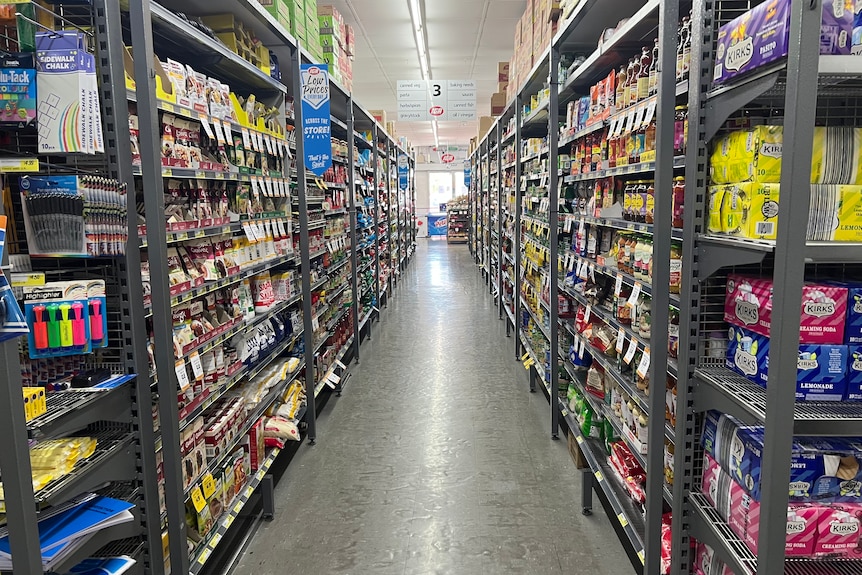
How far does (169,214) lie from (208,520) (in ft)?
4.32

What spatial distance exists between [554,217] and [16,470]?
3332 millimetres

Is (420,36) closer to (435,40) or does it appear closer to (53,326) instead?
(435,40)

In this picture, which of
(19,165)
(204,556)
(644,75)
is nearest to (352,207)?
(644,75)

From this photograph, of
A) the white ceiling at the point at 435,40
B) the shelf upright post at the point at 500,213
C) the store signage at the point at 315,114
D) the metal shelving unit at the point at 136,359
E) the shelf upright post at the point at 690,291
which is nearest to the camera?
the metal shelving unit at the point at 136,359

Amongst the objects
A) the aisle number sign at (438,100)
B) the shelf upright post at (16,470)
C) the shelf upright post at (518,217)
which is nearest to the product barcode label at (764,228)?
the shelf upright post at (16,470)

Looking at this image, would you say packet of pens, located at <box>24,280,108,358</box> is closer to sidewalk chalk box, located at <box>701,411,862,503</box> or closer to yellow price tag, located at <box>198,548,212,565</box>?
yellow price tag, located at <box>198,548,212,565</box>

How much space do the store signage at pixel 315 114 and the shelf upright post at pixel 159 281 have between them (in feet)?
5.84

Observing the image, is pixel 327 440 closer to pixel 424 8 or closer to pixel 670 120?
pixel 670 120

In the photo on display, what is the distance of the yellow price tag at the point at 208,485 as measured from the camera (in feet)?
8.24

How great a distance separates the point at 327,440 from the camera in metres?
4.17

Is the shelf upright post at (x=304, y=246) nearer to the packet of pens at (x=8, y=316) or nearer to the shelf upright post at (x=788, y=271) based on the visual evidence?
the packet of pens at (x=8, y=316)

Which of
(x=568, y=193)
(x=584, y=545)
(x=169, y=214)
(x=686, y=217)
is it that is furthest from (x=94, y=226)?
(x=568, y=193)

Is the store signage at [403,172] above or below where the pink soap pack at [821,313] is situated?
above

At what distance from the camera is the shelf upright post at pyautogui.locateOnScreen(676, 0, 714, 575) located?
1859 millimetres
